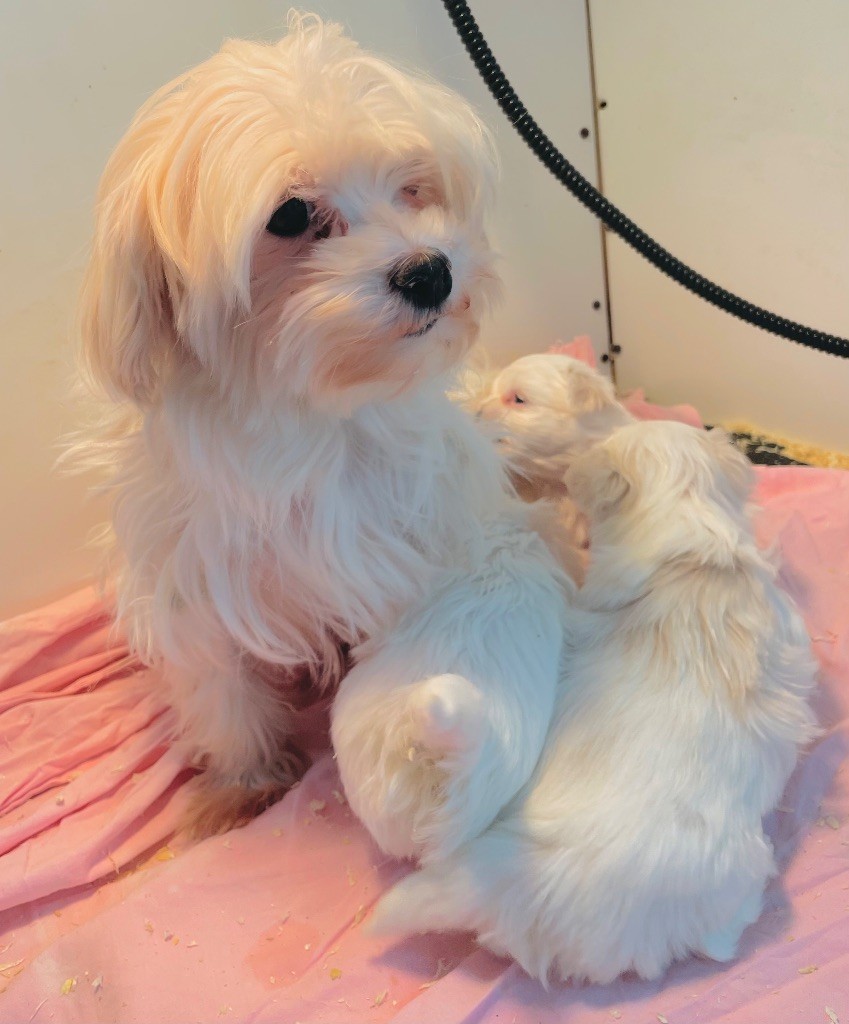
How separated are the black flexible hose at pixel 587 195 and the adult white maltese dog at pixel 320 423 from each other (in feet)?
1.56

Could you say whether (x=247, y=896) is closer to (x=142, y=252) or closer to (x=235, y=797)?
(x=235, y=797)

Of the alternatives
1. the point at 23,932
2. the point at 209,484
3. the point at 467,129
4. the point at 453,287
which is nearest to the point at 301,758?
the point at 23,932

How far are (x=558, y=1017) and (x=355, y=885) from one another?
12.9 inches

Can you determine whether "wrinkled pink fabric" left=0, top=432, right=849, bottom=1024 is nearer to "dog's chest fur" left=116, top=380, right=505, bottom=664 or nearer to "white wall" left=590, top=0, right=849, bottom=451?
"dog's chest fur" left=116, top=380, right=505, bottom=664

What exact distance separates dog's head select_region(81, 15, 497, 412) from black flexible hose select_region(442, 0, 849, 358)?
0.54 meters

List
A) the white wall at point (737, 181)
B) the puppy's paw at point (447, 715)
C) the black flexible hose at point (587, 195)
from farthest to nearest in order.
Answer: the white wall at point (737, 181) → the black flexible hose at point (587, 195) → the puppy's paw at point (447, 715)

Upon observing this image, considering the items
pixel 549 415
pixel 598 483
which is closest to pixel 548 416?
pixel 549 415

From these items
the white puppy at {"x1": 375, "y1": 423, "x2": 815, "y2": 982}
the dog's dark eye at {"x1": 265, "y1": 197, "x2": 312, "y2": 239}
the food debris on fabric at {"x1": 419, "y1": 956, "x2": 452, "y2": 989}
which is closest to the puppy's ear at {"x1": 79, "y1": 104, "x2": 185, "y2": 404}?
the dog's dark eye at {"x1": 265, "y1": 197, "x2": 312, "y2": 239}

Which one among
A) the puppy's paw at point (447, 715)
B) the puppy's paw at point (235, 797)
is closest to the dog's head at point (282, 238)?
the puppy's paw at point (447, 715)

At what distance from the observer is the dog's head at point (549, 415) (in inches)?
57.3

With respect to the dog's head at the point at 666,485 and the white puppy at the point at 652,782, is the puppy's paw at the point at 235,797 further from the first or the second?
the dog's head at the point at 666,485

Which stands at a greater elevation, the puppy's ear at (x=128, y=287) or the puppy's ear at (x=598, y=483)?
the puppy's ear at (x=128, y=287)

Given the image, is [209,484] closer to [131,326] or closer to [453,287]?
[131,326]

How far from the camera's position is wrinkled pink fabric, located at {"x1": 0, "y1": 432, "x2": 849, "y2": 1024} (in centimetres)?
94
